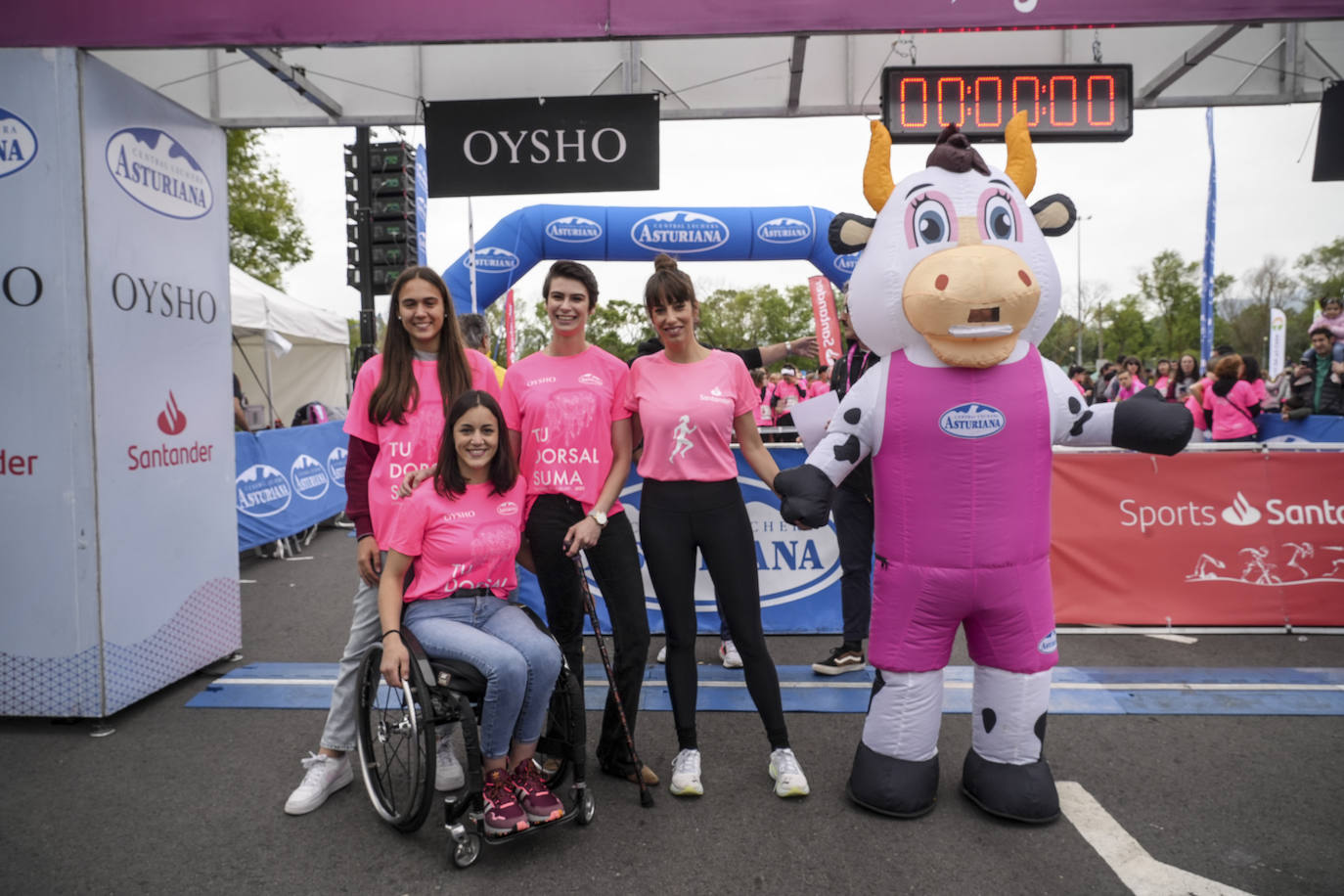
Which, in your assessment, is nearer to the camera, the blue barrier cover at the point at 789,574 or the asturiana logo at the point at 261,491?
the blue barrier cover at the point at 789,574

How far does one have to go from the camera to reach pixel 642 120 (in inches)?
184

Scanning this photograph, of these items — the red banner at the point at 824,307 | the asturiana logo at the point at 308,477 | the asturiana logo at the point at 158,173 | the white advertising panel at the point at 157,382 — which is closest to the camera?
the white advertising panel at the point at 157,382

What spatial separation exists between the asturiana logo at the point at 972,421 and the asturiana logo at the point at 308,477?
285 inches

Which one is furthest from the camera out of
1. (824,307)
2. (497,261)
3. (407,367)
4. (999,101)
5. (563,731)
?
(824,307)

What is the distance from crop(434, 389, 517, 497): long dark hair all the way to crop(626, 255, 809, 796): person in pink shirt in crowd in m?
0.50

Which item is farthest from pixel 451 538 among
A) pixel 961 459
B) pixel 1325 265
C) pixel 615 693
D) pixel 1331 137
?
pixel 1325 265

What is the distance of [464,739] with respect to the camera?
2.59m

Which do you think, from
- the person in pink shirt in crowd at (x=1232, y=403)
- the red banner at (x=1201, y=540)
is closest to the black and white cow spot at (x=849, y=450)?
the red banner at (x=1201, y=540)

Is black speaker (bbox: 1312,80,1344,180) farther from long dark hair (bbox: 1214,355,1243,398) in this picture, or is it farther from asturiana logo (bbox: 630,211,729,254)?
asturiana logo (bbox: 630,211,729,254)

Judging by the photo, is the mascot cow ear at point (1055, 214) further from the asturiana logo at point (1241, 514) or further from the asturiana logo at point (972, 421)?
the asturiana logo at point (1241, 514)

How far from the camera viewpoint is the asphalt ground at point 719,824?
8.48 feet

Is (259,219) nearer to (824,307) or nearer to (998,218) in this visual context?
(824,307)

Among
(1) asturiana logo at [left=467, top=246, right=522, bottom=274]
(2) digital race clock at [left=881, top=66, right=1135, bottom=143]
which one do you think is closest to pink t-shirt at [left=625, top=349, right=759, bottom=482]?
(2) digital race clock at [left=881, top=66, right=1135, bottom=143]

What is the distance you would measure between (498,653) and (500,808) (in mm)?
499
